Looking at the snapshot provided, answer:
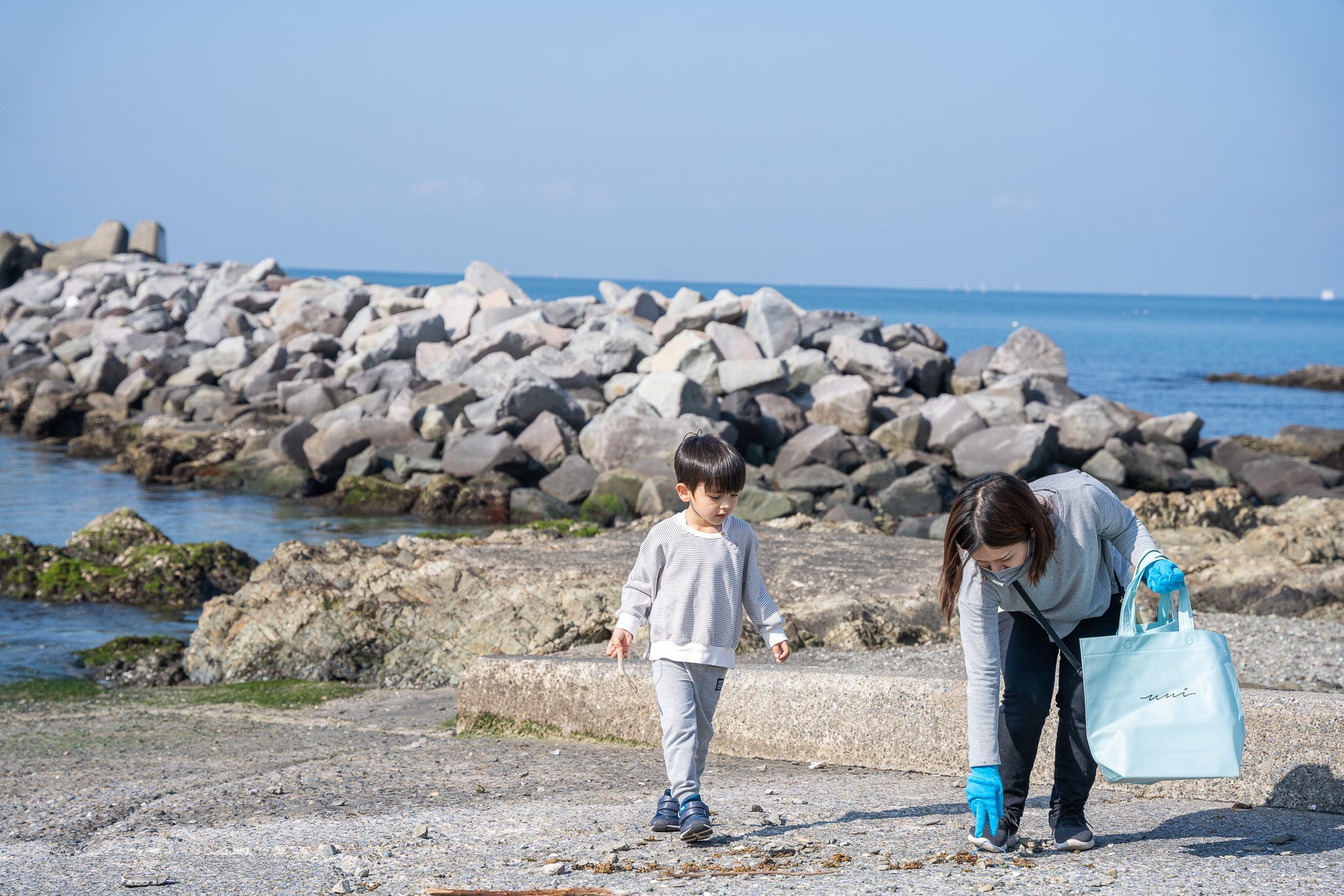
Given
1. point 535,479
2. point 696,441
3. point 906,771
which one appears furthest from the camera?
point 535,479

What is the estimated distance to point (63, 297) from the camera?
33.7 m

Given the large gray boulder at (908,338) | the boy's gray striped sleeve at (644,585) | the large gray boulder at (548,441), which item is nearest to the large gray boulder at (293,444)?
the large gray boulder at (548,441)

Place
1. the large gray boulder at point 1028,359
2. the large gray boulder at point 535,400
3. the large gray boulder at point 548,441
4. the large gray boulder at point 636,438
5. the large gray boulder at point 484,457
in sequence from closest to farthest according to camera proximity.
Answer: the large gray boulder at point 636,438
the large gray boulder at point 484,457
the large gray boulder at point 548,441
the large gray boulder at point 535,400
the large gray boulder at point 1028,359

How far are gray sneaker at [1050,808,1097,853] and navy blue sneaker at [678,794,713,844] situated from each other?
978mm

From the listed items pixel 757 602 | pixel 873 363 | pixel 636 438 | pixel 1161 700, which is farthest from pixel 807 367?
pixel 1161 700

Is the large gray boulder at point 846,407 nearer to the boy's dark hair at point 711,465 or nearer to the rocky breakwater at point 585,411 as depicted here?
the rocky breakwater at point 585,411

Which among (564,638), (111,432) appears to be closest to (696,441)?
(564,638)

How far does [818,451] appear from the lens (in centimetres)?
1658

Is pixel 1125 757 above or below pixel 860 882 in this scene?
above

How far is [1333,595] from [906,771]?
4.10 metres

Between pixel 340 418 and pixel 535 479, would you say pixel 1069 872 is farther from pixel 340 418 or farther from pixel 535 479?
Answer: pixel 340 418

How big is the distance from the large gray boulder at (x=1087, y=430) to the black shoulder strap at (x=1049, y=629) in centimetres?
1545

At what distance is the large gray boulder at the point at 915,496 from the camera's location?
605 inches

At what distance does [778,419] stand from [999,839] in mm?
14568
